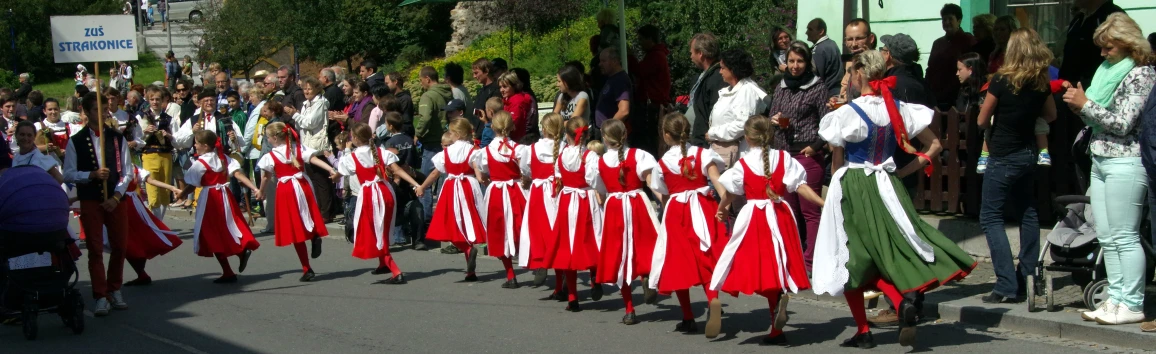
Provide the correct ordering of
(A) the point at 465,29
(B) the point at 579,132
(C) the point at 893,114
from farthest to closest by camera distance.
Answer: (A) the point at 465,29, (B) the point at 579,132, (C) the point at 893,114

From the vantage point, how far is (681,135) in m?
8.09

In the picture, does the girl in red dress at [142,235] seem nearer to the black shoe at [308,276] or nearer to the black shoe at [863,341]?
the black shoe at [308,276]

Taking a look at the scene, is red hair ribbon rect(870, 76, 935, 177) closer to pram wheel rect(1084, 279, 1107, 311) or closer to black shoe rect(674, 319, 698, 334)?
pram wheel rect(1084, 279, 1107, 311)

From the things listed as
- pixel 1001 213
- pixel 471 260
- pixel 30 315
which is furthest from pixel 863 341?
pixel 30 315

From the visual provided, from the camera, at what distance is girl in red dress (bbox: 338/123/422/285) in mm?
10914

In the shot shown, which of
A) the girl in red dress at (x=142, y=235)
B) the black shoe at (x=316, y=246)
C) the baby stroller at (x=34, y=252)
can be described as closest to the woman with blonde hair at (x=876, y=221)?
the baby stroller at (x=34, y=252)

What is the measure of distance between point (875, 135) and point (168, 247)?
21.1 feet

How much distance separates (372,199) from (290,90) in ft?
19.8

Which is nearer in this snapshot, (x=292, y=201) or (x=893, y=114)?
(x=893, y=114)

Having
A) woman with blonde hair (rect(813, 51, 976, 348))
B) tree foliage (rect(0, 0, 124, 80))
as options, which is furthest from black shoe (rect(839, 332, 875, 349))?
tree foliage (rect(0, 0, 124, 80))

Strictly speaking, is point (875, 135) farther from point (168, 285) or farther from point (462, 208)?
point (168, 285)

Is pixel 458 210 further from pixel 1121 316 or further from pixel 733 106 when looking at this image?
pixel 1121 316

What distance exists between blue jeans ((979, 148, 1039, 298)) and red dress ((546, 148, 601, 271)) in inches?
108

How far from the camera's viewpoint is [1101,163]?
7574 mm
